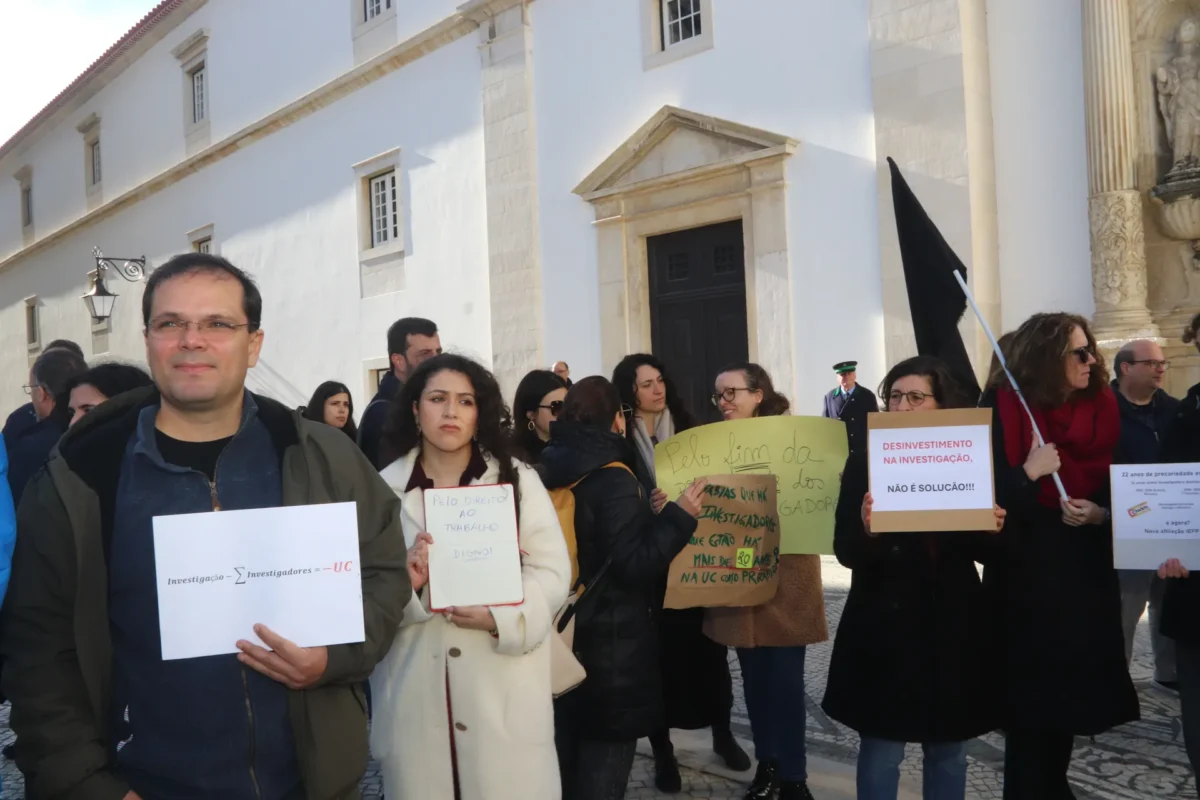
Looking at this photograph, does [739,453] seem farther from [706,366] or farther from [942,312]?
[706,366]

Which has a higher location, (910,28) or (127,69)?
(127,69)

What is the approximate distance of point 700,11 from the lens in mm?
11641

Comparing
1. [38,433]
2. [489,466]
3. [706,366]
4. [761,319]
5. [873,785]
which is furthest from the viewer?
[706,366]

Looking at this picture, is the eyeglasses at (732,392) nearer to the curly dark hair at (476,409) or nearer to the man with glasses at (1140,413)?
the curly dark hair at (476,409)

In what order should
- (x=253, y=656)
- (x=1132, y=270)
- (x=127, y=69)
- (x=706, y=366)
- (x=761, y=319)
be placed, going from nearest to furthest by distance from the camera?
(x=253, y=656) < (x=1132, y=270) < (x=761, y=319) < (x=706, y=366) < (x=127, y=69)

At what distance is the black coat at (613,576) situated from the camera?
10.5 feet

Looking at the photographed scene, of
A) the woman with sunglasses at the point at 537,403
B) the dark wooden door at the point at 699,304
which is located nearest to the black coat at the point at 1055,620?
the woman with sunglasses at the point at 537,403

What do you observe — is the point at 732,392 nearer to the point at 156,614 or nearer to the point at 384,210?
the point at 156,614

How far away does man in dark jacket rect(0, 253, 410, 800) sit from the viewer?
1854mm

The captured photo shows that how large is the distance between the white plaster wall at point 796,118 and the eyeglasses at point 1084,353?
6.83m

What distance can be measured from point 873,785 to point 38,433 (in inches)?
144

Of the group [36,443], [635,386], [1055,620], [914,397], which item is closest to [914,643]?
[1055,620]

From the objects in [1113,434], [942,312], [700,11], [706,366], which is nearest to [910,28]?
[700,11]

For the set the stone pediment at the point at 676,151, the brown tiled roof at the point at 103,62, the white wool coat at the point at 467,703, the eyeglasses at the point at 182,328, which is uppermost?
the brown tiled roof at the point at 103,62
